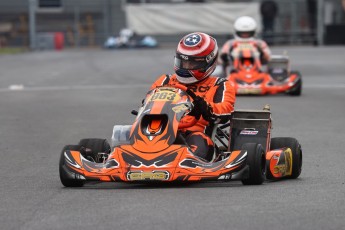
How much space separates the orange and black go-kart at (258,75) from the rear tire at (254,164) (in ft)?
37.6

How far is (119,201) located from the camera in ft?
25.0

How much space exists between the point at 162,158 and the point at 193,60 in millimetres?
1421

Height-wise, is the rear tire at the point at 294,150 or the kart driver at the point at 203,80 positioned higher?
the kart driver at the point at 203,80

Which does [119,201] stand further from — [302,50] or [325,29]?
[325,29]

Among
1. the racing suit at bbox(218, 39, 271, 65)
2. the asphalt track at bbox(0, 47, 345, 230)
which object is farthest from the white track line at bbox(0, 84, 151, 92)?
the racing suit at bbox(218, 39, 271, 65)

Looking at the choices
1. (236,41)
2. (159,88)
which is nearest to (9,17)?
(236,41)

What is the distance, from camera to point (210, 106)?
9234 millimetres

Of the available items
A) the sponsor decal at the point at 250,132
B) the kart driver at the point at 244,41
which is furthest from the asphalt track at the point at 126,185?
the kart driver at the point at 244,41

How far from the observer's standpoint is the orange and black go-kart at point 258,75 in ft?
66.2

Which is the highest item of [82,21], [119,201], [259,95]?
[119,201]

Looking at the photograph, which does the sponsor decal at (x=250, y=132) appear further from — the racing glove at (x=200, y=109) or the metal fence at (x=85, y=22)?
the metal fence at (x=85, y=22)

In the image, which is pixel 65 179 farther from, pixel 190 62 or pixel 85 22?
pixel 85 22

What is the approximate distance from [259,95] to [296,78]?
790 millimetres

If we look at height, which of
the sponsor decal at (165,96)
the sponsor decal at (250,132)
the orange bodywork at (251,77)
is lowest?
the orange bodywork at (251,77)
